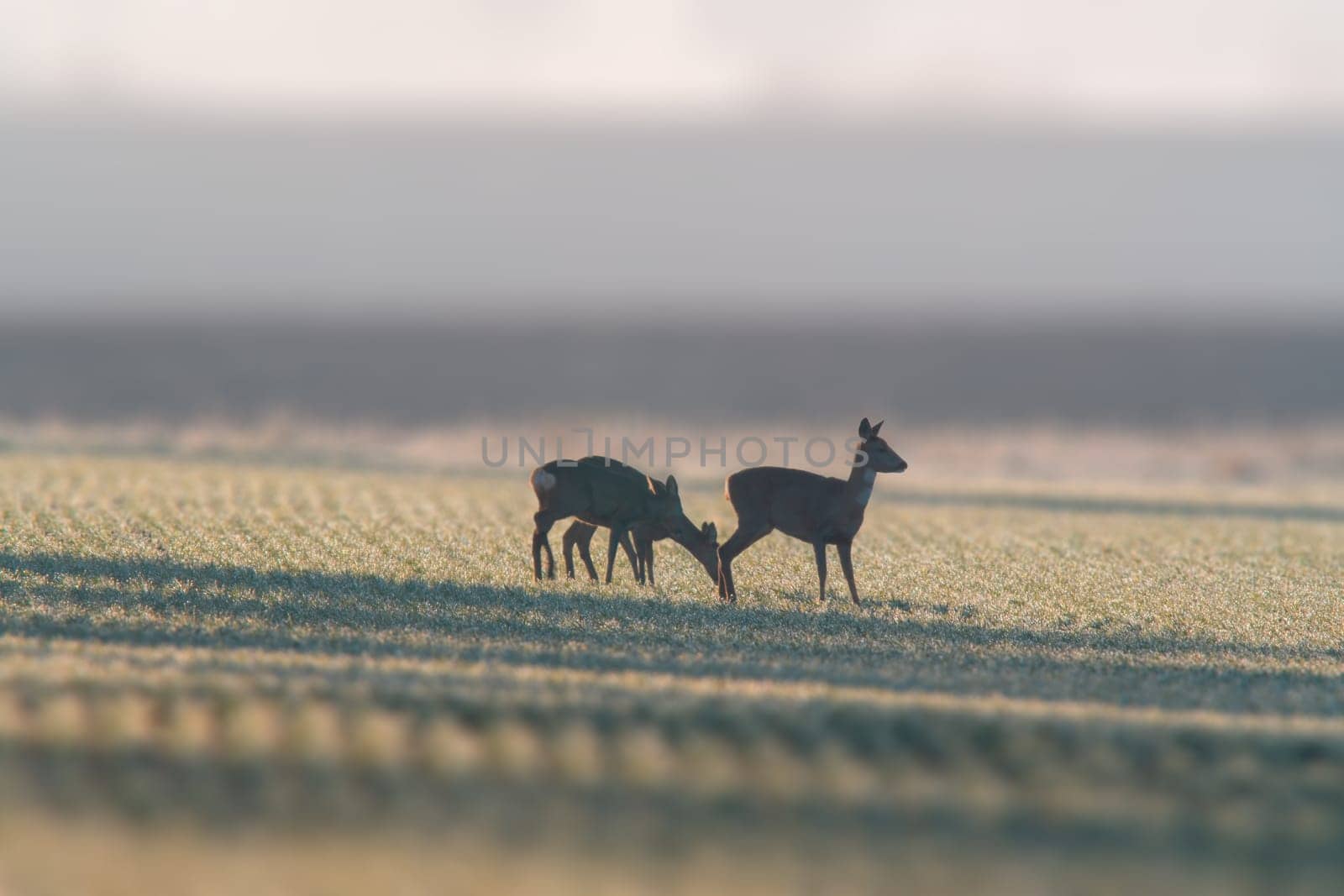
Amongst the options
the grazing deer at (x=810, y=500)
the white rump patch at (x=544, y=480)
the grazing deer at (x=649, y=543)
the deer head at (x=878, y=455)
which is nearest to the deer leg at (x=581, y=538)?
the grazing deer at (x=649, y=543)

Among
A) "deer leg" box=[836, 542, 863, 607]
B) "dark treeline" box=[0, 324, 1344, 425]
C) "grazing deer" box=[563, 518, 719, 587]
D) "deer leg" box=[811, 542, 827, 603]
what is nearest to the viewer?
"deer leg" box=[811, 542, 827, 603]

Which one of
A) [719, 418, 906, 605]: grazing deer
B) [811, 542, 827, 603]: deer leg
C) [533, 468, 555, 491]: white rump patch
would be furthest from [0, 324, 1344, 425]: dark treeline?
[811, 542, 827, 603]: deer leg

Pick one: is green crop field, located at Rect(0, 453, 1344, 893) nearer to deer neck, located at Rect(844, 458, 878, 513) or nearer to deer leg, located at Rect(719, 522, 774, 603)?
deer leg, located at Rect(719, 522, 774, 603)

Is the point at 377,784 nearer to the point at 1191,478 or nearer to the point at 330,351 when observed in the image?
the point at 1191,478

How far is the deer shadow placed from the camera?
9555 mm

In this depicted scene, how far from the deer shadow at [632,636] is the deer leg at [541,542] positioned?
394 mm

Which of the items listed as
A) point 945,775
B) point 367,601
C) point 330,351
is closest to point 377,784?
point 945,775

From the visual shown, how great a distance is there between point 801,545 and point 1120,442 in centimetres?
1803

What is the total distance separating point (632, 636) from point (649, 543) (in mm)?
2046

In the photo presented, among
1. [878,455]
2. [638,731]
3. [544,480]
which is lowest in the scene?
[638,731]

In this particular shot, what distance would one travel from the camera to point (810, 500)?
1148cm

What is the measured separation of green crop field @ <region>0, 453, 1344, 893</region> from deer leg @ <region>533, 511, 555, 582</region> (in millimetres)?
303

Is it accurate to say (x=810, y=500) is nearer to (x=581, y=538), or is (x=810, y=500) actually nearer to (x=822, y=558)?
(x=822, y=558)

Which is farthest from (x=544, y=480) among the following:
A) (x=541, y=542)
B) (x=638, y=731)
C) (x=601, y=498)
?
(x=638, y=731)
